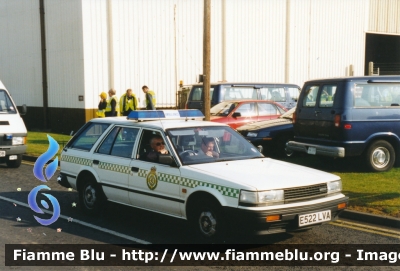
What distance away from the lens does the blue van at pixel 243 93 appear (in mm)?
17453

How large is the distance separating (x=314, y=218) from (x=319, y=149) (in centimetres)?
535

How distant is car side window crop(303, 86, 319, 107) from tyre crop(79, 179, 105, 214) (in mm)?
5688

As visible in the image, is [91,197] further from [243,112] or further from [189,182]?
[243,112]

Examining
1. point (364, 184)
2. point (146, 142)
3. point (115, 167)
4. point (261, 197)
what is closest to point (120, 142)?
point (115, 167)

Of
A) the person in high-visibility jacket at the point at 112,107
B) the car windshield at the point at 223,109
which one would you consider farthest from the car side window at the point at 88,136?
the person in high-visibility jacket at the point at 112,107

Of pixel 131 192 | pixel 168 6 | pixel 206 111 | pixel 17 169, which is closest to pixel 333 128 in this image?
pixel 206 111

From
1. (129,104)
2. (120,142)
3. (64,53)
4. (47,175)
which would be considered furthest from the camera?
(64,53)

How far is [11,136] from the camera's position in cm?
1290

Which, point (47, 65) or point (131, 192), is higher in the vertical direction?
point (47, 65)

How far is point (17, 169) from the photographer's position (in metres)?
13.1

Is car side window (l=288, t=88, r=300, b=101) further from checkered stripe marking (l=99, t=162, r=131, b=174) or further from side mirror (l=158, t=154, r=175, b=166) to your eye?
side mirror (l=158, t=154, r=175, b=166)

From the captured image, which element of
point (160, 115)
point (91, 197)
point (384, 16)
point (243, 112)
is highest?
point (384, 16)

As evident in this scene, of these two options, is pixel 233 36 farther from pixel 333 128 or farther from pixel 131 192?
pixel 131 192

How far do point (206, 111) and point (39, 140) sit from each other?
888 centimetres
